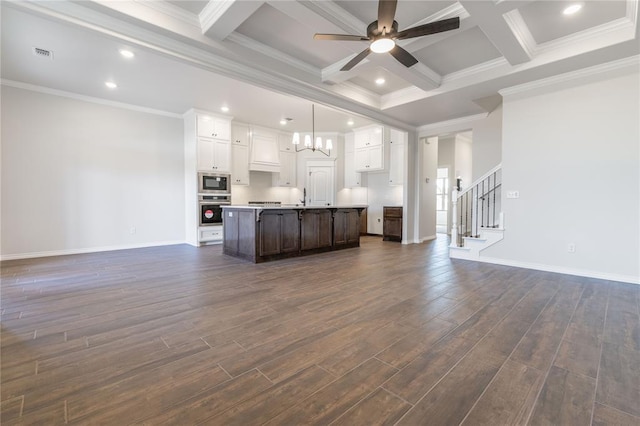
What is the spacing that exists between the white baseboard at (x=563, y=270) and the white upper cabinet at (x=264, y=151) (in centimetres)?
539

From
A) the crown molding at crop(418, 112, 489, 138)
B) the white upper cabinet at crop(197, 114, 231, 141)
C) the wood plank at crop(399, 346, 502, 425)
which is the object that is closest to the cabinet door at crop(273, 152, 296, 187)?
the white upper cabinet at crop(197, 114, 231, 141)

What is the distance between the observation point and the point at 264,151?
7.52 m

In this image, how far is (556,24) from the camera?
322cm

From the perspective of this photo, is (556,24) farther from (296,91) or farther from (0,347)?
(0,347)

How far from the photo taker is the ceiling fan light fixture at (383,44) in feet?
8.71

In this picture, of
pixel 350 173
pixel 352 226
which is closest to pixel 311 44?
pixel 352 226

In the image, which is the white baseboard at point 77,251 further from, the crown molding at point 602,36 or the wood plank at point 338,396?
the crown molding at point 602,36

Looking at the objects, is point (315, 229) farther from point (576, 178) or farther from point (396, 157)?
point (576, 178)

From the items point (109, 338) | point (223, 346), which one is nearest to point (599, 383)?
point (223, 346)

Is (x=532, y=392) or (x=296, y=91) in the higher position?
(x=296, y=91)

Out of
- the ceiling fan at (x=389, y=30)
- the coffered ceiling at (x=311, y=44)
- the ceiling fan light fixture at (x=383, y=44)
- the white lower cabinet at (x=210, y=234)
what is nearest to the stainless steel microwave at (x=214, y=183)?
the white lower cabinet at (x=210, y=234)

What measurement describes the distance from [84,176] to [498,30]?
23.2 feet

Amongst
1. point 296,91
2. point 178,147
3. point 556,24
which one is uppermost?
point 556,24

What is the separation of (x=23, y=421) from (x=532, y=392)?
2.52 meters
